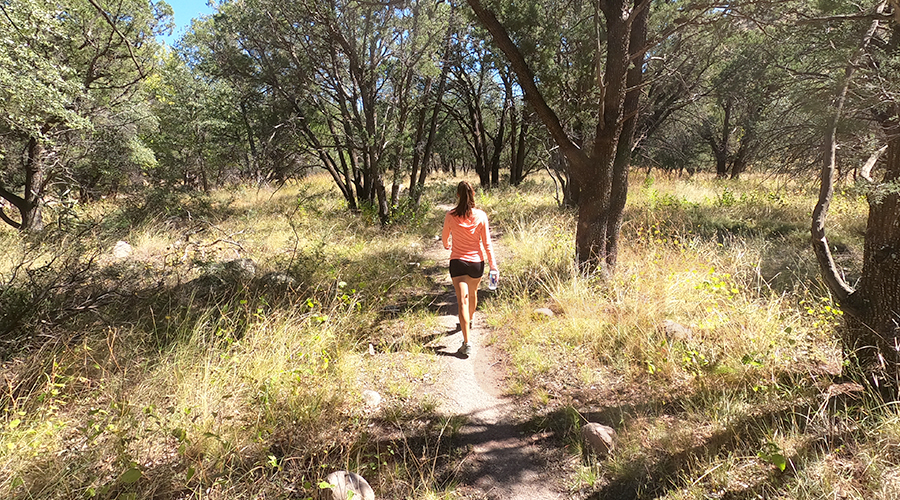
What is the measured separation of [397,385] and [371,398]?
0.87 ft

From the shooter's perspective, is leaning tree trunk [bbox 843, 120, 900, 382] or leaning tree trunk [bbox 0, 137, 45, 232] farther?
leaning tree trunk [bbox 0, 137, 45, 232]

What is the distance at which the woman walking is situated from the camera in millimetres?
3928

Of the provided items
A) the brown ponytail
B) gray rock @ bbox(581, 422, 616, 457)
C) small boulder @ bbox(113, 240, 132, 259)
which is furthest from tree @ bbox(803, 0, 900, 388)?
small boulder @ bbox(113, 240, 132, 259)

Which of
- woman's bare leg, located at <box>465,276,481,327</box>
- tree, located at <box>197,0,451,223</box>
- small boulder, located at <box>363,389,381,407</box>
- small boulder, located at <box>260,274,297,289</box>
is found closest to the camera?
small boulder, located at <box>363,389,381,407</box>

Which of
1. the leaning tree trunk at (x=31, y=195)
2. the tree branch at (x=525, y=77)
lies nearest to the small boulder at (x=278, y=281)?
the tree branch at (x=525, y=77)

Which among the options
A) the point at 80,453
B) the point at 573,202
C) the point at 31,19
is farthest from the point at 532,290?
the point at 31,19

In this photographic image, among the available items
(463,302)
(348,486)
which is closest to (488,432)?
(348,486)

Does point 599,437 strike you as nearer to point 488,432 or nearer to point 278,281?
point 488,432

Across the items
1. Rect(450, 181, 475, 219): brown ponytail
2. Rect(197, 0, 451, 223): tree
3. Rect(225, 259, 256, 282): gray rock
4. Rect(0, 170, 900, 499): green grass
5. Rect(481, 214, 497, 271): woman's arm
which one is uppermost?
Rect(197, 0, 451, 223): tree

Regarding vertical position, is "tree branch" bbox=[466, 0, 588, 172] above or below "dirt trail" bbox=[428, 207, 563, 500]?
above

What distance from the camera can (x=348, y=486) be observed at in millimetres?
2193

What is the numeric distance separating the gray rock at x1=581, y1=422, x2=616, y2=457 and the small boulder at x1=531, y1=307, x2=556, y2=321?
170 cm

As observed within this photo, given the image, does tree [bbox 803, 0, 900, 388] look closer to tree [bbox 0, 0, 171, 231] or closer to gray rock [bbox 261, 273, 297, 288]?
gray rock [bbox 261, 273, 297, 288]

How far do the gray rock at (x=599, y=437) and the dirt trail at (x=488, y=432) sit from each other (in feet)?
1.12
